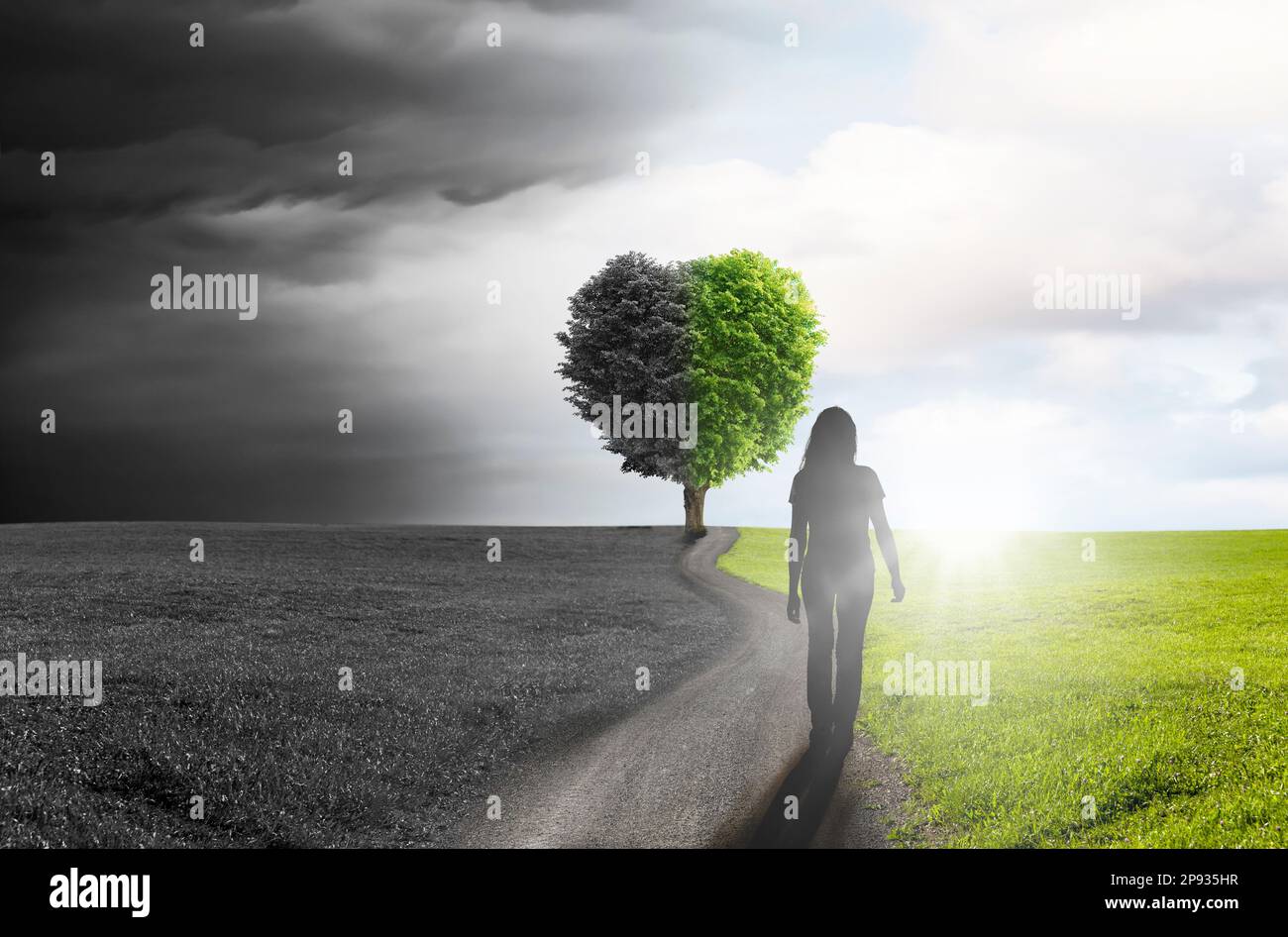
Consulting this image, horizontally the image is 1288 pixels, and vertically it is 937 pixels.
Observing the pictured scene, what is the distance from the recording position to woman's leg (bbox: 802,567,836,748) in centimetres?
1082

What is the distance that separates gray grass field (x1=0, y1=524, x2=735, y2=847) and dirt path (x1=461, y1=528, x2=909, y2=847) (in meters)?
0.92

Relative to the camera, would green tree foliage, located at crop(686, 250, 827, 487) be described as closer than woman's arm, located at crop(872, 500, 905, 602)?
No

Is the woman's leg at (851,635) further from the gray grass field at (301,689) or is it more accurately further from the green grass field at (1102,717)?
the gray grass field at (301,689)

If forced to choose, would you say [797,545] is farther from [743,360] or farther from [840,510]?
[743,360]

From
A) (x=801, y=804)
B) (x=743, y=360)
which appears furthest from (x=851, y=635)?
(x=743, y=360)

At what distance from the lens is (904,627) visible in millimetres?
24391

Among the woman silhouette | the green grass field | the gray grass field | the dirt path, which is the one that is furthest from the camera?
the woman silhouette

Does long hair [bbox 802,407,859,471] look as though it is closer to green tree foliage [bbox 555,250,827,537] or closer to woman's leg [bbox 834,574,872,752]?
woman's leg [bbox 834,574,872,752]

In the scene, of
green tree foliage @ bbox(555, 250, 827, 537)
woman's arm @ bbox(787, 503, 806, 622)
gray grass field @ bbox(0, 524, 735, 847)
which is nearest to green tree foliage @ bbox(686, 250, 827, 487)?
green tree foliage @ bbox(555, 250, 827, 537)

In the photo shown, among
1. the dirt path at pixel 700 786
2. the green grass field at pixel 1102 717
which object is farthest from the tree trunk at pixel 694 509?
the dirt path at pixel 700 786

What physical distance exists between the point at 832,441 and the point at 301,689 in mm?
11396

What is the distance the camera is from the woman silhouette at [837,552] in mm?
10742

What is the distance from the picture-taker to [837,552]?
35.3ft

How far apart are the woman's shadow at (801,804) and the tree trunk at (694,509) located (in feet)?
143
